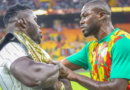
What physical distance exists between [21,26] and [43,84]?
2.14 ft

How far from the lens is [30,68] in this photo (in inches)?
47.0

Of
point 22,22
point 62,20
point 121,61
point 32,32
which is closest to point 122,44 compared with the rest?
point 121,61

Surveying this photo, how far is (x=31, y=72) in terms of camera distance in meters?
1.18

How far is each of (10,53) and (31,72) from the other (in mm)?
262

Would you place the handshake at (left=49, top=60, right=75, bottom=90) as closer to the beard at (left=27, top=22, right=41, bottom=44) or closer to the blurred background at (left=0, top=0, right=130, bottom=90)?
the beard at (left=27, top=22, right=41, bottom=44)

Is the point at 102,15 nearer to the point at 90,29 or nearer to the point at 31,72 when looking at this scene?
the point at 90,29

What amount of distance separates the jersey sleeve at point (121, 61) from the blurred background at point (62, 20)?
12.4 meters

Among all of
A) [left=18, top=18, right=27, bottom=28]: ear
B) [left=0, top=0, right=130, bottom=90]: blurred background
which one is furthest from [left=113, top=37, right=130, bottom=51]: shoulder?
[left=0, top=0, right=130, bottom=90]: blurred background

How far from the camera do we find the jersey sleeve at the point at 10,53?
1286 millimetres

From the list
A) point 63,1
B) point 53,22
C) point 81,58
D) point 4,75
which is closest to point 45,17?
point 53,22

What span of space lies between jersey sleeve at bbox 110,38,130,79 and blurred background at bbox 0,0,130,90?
489 inches

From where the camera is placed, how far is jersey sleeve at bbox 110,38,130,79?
6.40 feet

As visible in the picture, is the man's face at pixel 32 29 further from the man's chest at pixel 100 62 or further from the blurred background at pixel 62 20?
the blurred background at pixel 62 20

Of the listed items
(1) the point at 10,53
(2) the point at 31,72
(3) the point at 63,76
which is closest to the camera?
(2) the point at 31,72
